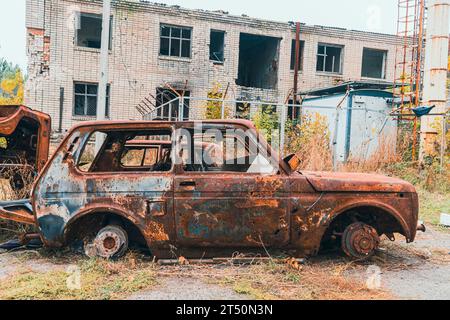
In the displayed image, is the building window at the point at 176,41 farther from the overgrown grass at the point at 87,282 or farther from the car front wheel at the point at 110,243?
the overgrown grass at the point at 87,282

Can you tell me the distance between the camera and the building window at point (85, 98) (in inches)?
715

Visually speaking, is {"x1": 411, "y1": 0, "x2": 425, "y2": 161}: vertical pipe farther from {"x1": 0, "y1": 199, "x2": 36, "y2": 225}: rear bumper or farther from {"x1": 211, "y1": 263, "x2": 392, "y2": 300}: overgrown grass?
{"x1": 0, "y1": 199, "x2": 36, "y2": 225}: rear bumper

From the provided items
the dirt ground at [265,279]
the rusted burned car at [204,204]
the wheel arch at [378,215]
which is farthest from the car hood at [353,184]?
the dirt ground at [265,279]

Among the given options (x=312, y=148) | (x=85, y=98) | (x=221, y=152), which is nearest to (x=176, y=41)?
(x=85, y=98)

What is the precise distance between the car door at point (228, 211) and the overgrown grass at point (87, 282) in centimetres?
57

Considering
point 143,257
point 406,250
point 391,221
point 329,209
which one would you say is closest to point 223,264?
point 143,257

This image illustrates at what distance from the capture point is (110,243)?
425 cm

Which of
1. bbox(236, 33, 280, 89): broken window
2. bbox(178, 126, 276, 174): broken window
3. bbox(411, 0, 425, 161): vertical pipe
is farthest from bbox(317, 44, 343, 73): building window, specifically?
bbox(178, 126, 276, 174): broken window

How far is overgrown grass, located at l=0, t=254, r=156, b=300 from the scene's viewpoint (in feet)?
11.1

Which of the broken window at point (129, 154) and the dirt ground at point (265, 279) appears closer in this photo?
the dirt ground at point (265, 279)

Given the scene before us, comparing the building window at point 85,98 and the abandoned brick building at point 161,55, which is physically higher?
the abandoned brick building at point 161,55

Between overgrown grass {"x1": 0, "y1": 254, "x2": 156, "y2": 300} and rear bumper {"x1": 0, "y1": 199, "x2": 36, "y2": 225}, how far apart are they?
56 centimetres
